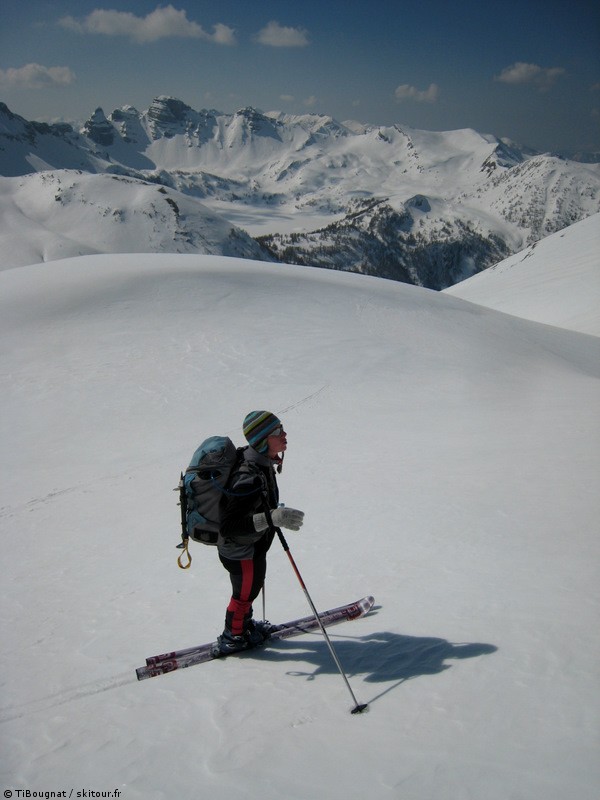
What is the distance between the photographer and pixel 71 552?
1074 cm

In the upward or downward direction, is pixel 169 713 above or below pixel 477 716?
below

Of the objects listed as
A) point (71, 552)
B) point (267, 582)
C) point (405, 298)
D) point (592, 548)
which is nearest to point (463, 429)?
point (592, 548)

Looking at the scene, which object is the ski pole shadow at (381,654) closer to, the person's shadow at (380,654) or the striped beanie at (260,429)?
the person's shadow at (380,654)

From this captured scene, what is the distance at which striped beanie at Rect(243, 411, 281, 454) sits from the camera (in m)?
5.66

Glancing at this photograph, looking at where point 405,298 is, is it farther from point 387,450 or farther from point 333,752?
point 333,752

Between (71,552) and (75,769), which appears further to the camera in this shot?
(71,552)

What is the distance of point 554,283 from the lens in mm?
80562

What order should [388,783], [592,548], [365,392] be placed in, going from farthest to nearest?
1. [365,392]
2. [592,548]
3. [388,783]

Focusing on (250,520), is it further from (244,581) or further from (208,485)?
(244,581)

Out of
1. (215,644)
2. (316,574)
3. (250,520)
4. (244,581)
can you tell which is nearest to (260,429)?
(250,520)

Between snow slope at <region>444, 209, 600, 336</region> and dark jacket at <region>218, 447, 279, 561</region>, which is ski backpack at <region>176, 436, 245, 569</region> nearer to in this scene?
dark jacket at <region>218, 447, 279, 561</region>

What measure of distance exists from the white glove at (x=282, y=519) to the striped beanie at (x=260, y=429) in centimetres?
73

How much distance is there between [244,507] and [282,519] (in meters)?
0.41

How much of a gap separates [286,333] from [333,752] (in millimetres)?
22820
